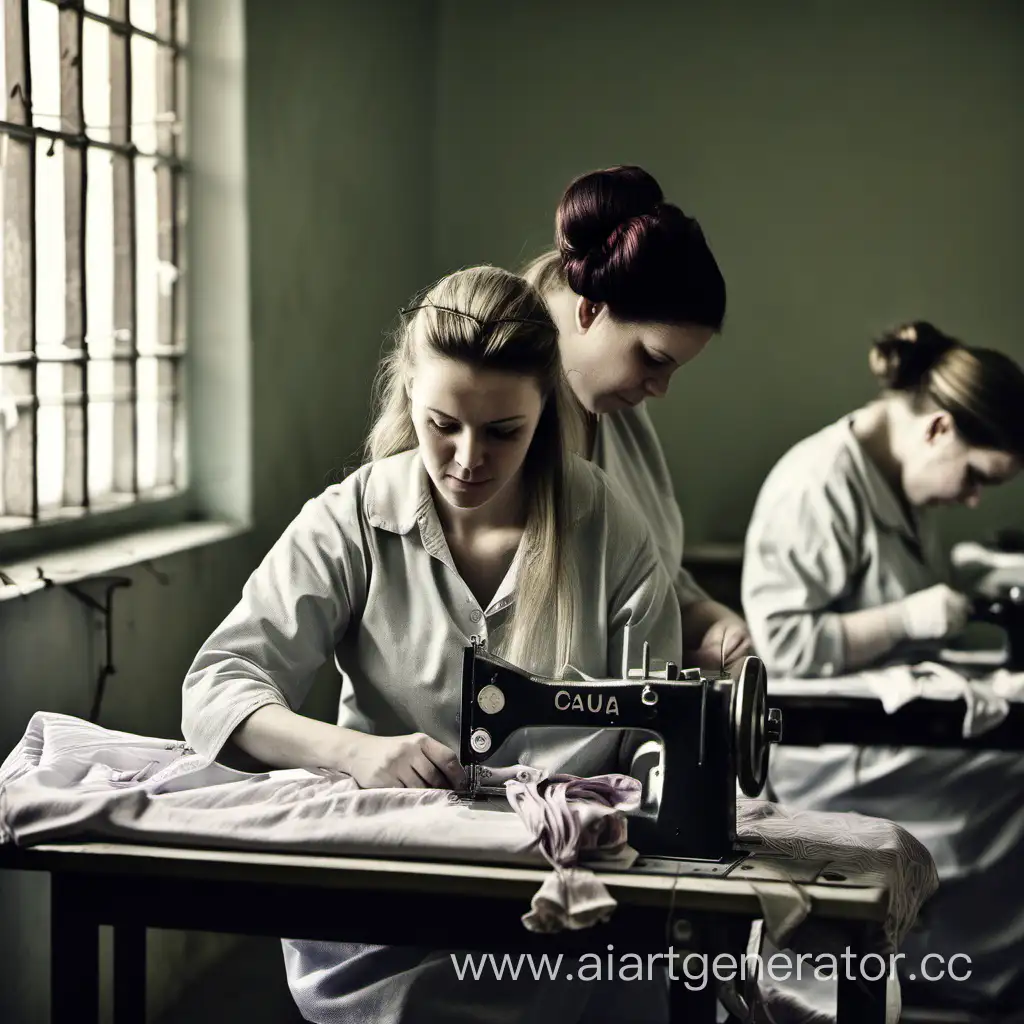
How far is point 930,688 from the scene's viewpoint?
2.73 metres

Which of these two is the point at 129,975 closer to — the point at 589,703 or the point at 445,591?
the point at 445,591

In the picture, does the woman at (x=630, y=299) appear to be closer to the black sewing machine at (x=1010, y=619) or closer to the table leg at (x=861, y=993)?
the table leg at (x=861, y=993)

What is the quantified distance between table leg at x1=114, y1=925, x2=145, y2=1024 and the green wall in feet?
9.34

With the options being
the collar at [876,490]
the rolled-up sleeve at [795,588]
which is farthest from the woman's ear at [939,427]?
the rolled-up sleeve at [795,588]

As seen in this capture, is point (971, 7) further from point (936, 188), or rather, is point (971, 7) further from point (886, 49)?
point (936, 188)

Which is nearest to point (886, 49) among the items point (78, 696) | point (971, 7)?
point (971, 7)

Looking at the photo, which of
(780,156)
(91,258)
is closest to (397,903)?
(91,258)

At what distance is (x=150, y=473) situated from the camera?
280 cm

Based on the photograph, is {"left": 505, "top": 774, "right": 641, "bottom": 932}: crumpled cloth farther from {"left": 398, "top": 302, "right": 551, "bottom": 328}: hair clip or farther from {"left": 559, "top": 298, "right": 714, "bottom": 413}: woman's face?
{"left": 559, "top": 298, "right": 714, "bottom": 413}: woman's face

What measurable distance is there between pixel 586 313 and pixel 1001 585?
1805 millimetres

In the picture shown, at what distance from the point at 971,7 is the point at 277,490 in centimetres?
265

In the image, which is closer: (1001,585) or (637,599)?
(637,599)

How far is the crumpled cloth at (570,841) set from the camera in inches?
54.4

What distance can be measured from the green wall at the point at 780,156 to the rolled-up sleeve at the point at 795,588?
1.39 m
